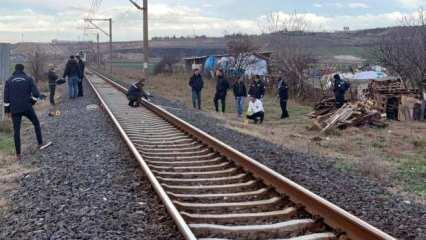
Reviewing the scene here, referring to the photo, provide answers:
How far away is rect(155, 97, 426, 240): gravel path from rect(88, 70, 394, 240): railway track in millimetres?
655

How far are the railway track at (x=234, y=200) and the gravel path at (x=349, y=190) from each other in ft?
2.15

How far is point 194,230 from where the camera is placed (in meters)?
6.52

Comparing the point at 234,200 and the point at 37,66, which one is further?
the point at 37,66

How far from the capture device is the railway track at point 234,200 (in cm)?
644

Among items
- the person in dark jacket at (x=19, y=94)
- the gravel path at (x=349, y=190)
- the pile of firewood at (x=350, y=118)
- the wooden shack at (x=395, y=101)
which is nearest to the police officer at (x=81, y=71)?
the pile of firewood at (x=350, y=118)

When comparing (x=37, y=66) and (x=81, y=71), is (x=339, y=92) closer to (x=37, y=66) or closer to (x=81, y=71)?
(x=81, y=71)

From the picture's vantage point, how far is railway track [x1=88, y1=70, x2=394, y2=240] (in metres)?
6.44

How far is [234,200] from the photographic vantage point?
8180 millimetres

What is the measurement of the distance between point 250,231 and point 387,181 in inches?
184

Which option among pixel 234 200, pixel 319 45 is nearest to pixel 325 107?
pixel 234 200

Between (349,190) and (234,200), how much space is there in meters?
1.83

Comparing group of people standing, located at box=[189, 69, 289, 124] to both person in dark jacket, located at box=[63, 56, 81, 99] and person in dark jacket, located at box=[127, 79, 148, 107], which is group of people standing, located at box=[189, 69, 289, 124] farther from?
person in dark jacket, located at box=[63, 56, 81, 99]

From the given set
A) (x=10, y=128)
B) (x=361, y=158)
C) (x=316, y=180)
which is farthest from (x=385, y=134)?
(x=10, y=128)

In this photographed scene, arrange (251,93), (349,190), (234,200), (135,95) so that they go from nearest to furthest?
(234,200) → (349,190) → (251,93) → (135,95)
